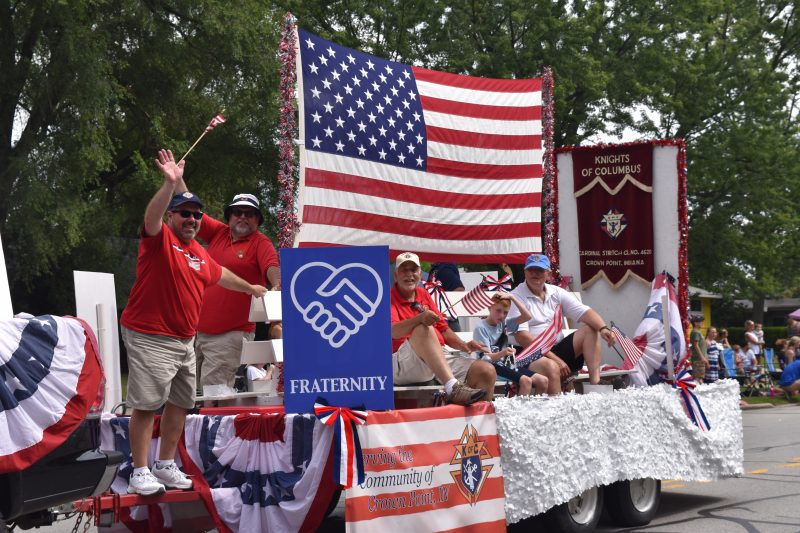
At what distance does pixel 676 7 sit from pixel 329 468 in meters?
26.6

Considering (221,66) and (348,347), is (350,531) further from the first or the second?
(221,66)

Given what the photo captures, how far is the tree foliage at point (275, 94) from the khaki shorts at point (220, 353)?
13200 millimetres

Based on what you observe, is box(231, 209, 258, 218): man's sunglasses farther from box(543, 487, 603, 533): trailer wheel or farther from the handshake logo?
box(543, 487, 603, 533): trailer wheel

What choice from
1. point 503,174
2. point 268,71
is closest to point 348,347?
point 503,174

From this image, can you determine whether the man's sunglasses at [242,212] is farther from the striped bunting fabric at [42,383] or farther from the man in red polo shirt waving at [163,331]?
the striped bunting fabric at [42,383]

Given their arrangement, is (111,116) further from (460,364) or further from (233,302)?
(460,364)

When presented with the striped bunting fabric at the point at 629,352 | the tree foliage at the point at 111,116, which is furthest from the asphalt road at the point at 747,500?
the tree foliage at the point at 111,116

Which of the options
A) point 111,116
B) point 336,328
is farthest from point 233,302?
point 111,116

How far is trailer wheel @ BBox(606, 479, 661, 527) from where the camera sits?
8.12 metres

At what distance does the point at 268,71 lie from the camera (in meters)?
24.0

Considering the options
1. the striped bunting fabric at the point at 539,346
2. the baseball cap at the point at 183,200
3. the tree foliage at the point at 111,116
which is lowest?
the striped bunting fabric at the point at 539,346

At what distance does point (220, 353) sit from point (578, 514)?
2977 millimetres

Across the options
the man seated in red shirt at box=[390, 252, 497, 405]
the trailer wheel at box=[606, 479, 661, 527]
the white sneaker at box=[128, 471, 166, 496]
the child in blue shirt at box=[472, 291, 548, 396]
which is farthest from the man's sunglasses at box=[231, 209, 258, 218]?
the trailer wheel at box=[606, 479, 661, 527]

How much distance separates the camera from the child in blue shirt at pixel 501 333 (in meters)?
8.04
